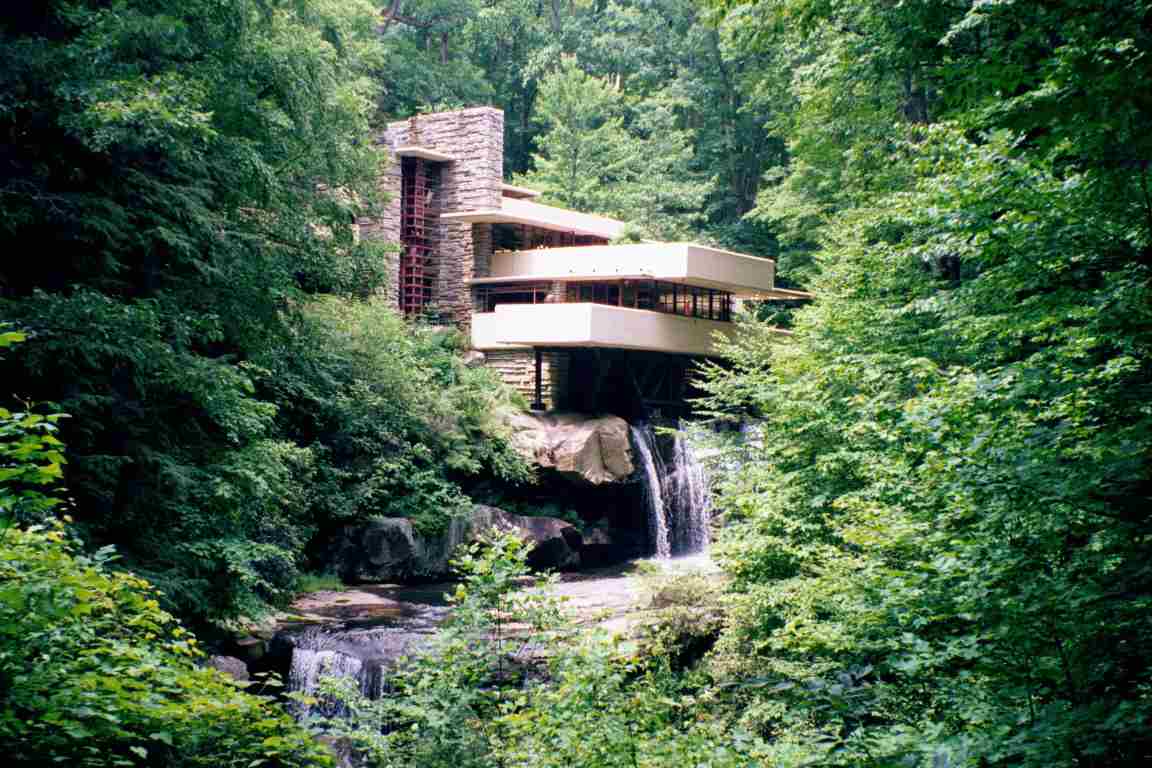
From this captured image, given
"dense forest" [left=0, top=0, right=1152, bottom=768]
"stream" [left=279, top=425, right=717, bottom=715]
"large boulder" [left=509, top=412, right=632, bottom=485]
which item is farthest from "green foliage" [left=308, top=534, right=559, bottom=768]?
"large boulder" [left=509, top=412, right=632, bottom=485]

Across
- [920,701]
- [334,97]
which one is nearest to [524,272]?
[334,97]

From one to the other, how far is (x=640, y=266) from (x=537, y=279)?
2.77 m

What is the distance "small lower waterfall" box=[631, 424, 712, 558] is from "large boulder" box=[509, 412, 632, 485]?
0.79 meters

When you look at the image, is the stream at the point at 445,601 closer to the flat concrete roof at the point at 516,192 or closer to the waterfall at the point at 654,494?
the waterfall at the point at 654,494

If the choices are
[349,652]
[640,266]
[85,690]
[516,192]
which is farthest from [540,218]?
[85,690]

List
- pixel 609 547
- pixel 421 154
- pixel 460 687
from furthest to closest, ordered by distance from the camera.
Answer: pixel 421 154
pixel 609 547
pixel 460 687

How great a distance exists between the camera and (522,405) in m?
24.2

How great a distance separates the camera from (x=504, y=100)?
132 feet

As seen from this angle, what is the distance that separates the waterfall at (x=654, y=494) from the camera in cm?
2281

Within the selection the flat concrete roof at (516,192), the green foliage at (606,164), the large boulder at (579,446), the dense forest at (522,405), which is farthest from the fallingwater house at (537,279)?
the green foliage at (606,164)

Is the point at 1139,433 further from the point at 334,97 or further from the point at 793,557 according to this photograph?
the point at 334,97

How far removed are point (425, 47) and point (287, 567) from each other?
2803cm

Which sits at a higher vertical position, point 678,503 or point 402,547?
point 678,503

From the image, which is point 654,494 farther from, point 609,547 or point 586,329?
point 586,329
